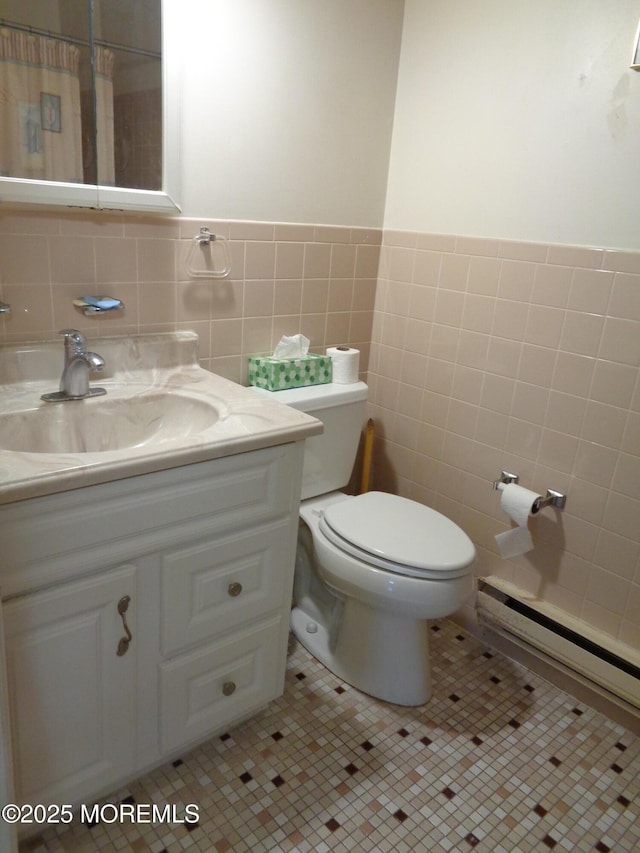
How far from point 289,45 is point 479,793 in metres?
1.94

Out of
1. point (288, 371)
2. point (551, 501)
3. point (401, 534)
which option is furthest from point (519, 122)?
point (401, 534)

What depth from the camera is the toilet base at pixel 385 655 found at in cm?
167

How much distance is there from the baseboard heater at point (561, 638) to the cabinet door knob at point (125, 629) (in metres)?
1.13

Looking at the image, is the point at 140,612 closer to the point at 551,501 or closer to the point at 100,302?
the point at 100,302

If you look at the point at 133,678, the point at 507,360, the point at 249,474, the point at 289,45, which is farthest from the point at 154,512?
the point at 289,45

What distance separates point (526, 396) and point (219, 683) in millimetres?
1117

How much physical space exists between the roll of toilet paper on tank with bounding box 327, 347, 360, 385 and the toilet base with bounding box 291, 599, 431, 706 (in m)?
0.65

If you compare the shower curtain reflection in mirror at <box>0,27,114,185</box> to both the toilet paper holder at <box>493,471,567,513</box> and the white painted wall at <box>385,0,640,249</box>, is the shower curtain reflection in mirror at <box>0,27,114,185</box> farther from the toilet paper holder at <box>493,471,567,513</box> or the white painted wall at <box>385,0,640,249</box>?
the toilet paper holder at <box>493,471,567,513</box>

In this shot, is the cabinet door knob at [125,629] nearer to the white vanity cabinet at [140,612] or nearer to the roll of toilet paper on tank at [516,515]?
the white vanity cabinet at [140,612]

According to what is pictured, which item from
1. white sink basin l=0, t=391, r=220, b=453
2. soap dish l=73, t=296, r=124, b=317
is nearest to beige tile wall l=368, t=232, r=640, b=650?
white sink basin l=0, t=391, r=220, b=453

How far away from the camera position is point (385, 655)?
1.68 metres

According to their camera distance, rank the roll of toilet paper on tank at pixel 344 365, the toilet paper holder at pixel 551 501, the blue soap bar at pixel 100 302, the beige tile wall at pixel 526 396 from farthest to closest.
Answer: the roll of toilet paper on tank at pixel 344 365, the toilet paper holder at pixel 551 501, the beige tile wall at pixel 526 396, the blue soap bar at pixel 100 302

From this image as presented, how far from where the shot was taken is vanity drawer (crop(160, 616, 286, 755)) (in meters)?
1.33

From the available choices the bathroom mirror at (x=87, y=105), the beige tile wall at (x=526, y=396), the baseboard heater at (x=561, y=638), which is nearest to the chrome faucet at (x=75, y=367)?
the bathroom mirror at (x=87, y=105)
